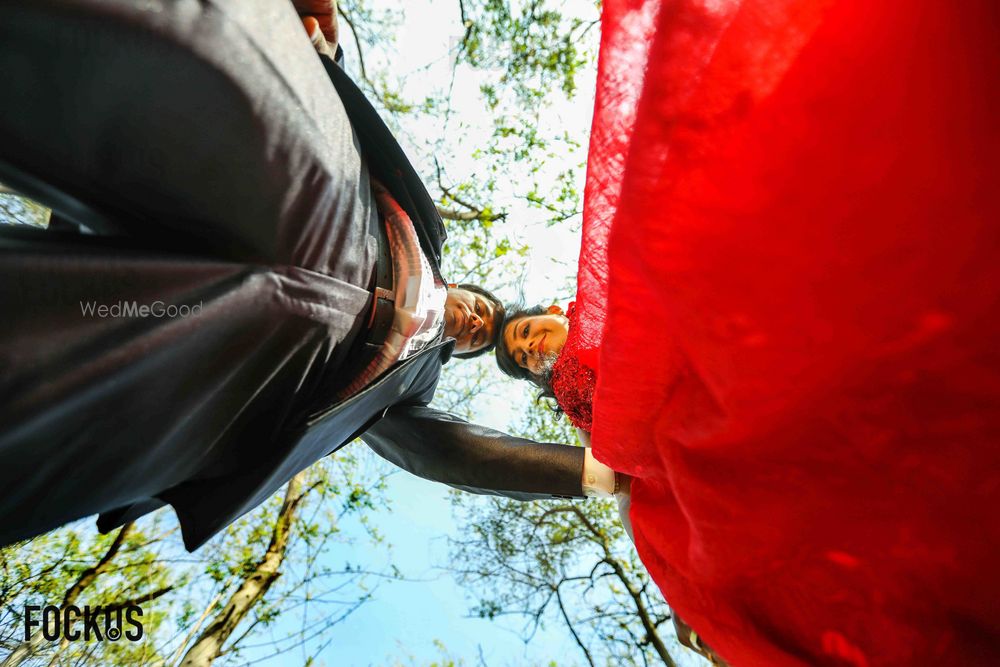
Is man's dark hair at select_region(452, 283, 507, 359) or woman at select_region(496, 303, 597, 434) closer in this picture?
woman at select_region(496, 303, 597, 434)

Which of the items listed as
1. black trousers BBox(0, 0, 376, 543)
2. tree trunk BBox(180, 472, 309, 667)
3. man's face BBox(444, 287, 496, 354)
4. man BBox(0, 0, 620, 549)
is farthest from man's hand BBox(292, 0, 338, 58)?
tree trunk BBox(180, 472, 309, 667)

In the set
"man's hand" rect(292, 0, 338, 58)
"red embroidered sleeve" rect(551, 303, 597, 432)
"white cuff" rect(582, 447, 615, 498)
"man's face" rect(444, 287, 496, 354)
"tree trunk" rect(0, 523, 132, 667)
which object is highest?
"man's hand" rect(292, 0, 338, 58)

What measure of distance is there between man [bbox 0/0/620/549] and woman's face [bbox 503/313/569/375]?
119 centimetres

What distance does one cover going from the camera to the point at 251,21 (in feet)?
2.75

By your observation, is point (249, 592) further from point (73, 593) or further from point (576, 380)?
point (576, 380)

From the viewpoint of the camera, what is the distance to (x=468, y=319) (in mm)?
2406

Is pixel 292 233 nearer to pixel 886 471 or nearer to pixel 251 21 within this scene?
pixel 251 21

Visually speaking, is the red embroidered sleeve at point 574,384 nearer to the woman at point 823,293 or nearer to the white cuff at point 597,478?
the white cuff at point 597,478

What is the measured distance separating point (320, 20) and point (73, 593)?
581 centimetres

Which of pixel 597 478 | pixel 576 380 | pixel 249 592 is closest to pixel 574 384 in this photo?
pixel 576 380

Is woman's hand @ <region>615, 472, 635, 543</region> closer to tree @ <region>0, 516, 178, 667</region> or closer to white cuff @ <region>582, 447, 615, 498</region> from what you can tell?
white cuff @ <region>582, 447, 615, 498</region>

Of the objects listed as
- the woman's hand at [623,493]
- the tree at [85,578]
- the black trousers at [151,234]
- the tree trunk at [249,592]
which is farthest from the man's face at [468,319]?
the tree at [85,578]

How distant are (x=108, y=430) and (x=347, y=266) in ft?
1.90

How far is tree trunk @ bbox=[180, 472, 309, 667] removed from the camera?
3854mm
